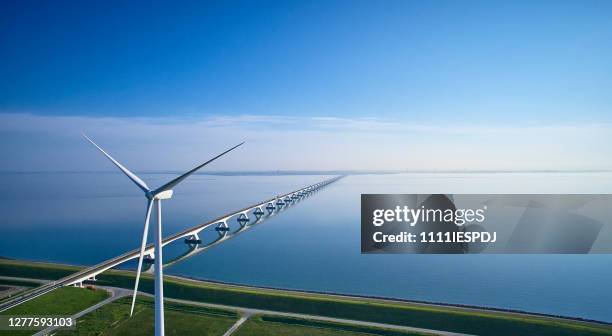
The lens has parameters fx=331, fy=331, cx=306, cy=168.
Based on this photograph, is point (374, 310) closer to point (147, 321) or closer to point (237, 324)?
point (237, 324)

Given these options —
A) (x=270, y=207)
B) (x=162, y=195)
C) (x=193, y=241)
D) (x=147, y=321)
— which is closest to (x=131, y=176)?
(x=162, y=195)

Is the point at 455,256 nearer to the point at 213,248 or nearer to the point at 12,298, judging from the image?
the point at 213,248

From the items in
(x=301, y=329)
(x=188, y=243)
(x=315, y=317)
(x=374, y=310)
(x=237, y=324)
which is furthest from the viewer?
(x=188, y=243)

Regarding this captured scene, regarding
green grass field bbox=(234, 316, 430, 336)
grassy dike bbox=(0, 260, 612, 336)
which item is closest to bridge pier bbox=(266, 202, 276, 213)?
grassy dike bbox=(0, 260, 612, 336)

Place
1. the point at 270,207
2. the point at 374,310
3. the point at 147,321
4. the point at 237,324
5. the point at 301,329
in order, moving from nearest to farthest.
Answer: the point at 301,329 → the point at 237,324 → the point at 147,321 → the point at 374,310 → the point at 270,207

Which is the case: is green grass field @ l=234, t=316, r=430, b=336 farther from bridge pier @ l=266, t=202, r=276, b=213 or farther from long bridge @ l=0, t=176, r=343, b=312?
bridge pier @ l=266, t=202, r=276, b=213

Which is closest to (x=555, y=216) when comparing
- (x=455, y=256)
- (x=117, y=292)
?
(x=455, y=256)
